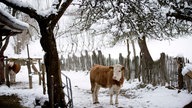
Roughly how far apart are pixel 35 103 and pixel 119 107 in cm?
310

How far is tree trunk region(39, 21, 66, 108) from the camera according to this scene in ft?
32.8

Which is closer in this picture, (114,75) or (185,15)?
(185,15)

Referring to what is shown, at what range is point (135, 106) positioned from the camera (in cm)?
1200

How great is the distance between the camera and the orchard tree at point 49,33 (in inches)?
387

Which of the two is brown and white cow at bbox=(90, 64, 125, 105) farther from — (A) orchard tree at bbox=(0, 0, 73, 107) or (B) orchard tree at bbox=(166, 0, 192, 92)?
(B) orchard tree at bbox=(166, 0, 192, 92)

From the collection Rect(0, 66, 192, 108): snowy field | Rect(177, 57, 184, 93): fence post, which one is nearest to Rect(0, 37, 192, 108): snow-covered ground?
Rect(0, 66, 192, 108): snowy field

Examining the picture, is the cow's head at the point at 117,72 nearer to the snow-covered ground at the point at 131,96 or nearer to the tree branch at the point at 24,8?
the snow-covered ground at the point at 131,96

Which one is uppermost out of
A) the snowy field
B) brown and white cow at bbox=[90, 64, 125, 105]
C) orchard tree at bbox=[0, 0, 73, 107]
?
orchard tree at bbox=[0, 0, 73, 107]

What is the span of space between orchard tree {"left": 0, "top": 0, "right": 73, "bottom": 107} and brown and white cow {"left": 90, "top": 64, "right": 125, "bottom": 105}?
8.97 ft

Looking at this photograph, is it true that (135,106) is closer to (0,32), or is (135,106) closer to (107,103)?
(107,103)

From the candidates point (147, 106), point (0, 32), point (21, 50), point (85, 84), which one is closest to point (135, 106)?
point (147, 106)

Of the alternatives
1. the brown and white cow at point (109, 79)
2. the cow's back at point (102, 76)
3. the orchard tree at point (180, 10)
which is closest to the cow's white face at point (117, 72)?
the brown and white cow at point (109, 79)

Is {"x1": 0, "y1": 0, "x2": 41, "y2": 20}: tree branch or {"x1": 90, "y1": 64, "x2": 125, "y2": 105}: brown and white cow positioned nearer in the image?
{"x1": 0, "y1": 0, "x2": 41, "y2": 20}: tree branch

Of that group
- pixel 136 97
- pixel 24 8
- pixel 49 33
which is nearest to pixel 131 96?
pixel 136 97
